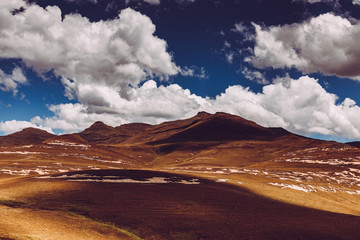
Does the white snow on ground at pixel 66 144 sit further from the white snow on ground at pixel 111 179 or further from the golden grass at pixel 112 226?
the golden grass at pixel 112 226

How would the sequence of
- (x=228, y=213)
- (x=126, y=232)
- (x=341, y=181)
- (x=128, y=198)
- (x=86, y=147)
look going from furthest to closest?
(x=86, y=147) < (x=341, y=181) < (x=128, y=198) < (x=228, y=213) < (x=126, y=232)

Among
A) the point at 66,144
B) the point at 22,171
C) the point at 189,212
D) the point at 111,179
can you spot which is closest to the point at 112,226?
the point at 189,212

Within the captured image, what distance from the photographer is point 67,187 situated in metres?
48.8

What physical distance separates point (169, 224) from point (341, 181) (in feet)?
249

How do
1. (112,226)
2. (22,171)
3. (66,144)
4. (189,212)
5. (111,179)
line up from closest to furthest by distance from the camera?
1. (112,226)
2. (189,212)
3. (111,179)
4. (22,171)
5. (66,144)

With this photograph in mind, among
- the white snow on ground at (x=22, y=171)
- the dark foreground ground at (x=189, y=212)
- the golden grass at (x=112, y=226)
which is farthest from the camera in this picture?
the white snow on ground at (x=22, y=171)

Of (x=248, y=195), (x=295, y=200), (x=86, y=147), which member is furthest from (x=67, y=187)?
(x=86, y=147)

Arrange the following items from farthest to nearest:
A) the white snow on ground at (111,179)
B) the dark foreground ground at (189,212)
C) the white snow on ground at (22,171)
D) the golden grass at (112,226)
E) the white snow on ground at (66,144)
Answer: the white snow on ground at (66,144)
the white snow on ground at (22,171)
the white snow on ground at (111,179)
the dark foreground ground at (189,212)
the golden grass at (112,226)

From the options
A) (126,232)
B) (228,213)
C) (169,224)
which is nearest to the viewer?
(126,232)

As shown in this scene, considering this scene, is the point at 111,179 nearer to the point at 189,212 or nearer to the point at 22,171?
the point at 189,212

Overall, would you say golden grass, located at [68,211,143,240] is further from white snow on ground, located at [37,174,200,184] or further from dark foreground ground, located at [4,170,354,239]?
white snow on ground, located at [37,174,200,184]

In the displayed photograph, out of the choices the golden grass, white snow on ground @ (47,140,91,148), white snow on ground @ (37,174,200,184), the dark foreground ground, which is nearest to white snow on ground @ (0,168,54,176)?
white snow on ground @ (37,174,200,184)

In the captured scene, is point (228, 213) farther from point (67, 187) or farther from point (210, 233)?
point (67, 187)

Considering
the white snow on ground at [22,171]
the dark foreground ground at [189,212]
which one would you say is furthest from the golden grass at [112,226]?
the white snow on ground at [22,171]
